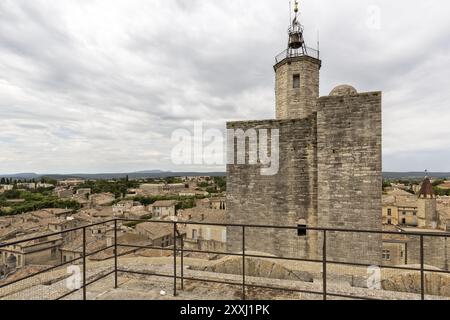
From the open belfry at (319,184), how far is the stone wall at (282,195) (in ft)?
0.11

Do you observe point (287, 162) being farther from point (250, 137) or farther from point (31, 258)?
point (31, 258)

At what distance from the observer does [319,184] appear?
363 inches

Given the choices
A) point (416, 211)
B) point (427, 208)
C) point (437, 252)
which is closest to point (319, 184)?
point (437, 252)

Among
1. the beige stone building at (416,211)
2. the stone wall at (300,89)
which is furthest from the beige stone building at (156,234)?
the beige stone building at (416,211)

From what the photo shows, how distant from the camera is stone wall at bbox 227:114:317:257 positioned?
955 centimetres

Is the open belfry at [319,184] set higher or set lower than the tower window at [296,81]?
lower

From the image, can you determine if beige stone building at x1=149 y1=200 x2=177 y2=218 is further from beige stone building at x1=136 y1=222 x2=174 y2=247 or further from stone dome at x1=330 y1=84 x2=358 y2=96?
stone dome at x1=330 y1=84 x2=358 y2=96

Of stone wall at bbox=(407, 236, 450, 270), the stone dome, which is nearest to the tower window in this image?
the stone dome

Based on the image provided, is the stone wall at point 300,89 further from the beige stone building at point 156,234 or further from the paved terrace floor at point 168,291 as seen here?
the beige stone building at point 156,234

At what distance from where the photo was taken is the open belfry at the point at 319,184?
8.61 m

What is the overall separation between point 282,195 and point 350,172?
2.45 meters

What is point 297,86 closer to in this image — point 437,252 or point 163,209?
point 437,252

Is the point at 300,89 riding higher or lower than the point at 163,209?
higher
